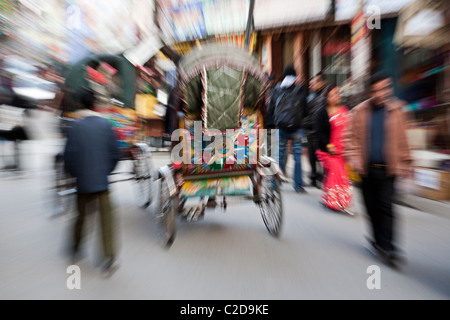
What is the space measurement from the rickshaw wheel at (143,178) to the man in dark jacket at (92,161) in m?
1.99

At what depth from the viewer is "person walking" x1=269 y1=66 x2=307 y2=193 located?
5.45 meters

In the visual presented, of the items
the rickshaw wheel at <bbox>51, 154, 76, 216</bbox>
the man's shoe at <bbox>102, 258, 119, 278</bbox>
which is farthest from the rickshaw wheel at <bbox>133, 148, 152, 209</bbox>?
the man's shoe at <bbox>102, 258, 119, 278</bbox>

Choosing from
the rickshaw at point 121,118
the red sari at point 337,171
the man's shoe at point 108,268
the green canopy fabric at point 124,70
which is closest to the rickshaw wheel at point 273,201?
the red sari at point 337,171

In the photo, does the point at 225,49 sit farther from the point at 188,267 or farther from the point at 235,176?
the point at 188,267

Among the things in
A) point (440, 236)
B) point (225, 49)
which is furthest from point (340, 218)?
point (225, 49)

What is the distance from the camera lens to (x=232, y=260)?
2.71 meters

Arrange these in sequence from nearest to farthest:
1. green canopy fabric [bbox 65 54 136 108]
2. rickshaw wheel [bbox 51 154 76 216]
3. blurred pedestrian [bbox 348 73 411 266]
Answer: blurred pedestrian [bbox 348 73 411 266] < rickshaw wheel [bbox 51 154 76 216] < green canopy fabric [bbox 65 54 136 108]

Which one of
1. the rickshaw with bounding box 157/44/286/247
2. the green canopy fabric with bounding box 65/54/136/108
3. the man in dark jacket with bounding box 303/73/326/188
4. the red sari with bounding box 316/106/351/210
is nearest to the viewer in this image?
the rickshaw with bounding box 157/44/286/247

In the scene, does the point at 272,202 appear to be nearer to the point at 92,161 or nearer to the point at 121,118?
the point at 92,161

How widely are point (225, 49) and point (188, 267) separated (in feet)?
7.74

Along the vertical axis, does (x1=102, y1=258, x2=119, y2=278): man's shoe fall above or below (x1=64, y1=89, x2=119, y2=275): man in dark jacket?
below

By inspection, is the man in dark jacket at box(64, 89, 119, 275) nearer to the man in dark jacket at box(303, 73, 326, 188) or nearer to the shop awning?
the shop awning

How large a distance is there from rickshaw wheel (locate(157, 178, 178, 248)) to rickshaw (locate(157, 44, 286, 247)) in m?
0.01

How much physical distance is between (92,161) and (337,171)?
11.3 ft
